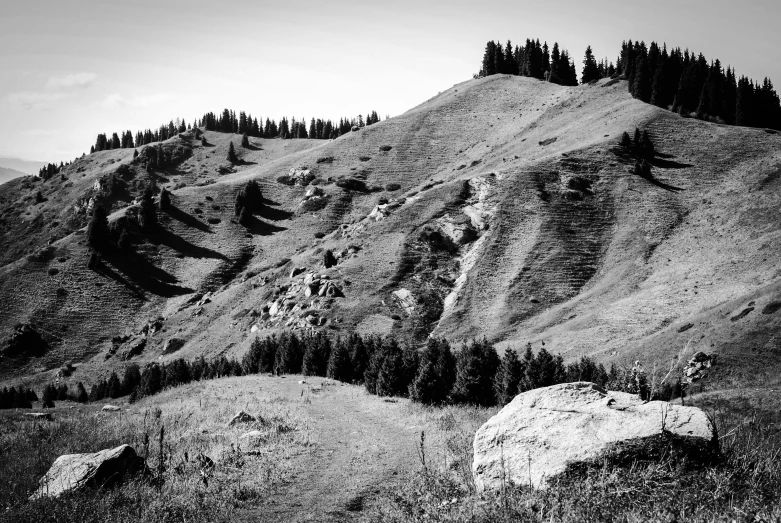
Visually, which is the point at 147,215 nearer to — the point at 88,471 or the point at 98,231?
the point at 98,231

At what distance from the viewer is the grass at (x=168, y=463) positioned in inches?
380

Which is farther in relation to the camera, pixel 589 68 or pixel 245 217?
pixel 589 68

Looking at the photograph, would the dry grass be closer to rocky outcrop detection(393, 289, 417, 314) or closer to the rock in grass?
the rock in grass

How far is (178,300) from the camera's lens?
97500 mm

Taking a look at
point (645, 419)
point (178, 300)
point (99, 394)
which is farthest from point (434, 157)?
point (645, 419)

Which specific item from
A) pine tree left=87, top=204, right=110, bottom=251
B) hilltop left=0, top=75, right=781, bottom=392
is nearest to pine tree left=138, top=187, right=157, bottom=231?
hilltop left=0, top=75, right=781, bottom=392

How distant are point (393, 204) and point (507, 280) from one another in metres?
29.5

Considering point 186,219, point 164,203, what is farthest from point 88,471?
point 164,203

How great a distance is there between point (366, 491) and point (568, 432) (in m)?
5.05

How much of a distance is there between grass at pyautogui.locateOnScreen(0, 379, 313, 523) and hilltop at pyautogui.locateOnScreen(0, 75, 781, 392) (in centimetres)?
3436

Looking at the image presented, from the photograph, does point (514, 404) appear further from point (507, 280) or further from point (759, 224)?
point (759, 224)

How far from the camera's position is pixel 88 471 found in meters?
11.1

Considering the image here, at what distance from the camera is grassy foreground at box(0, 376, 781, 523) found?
6887mm

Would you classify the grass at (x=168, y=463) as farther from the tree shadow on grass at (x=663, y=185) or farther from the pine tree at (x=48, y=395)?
the tree shadow on grass at (x=663, y=185)
